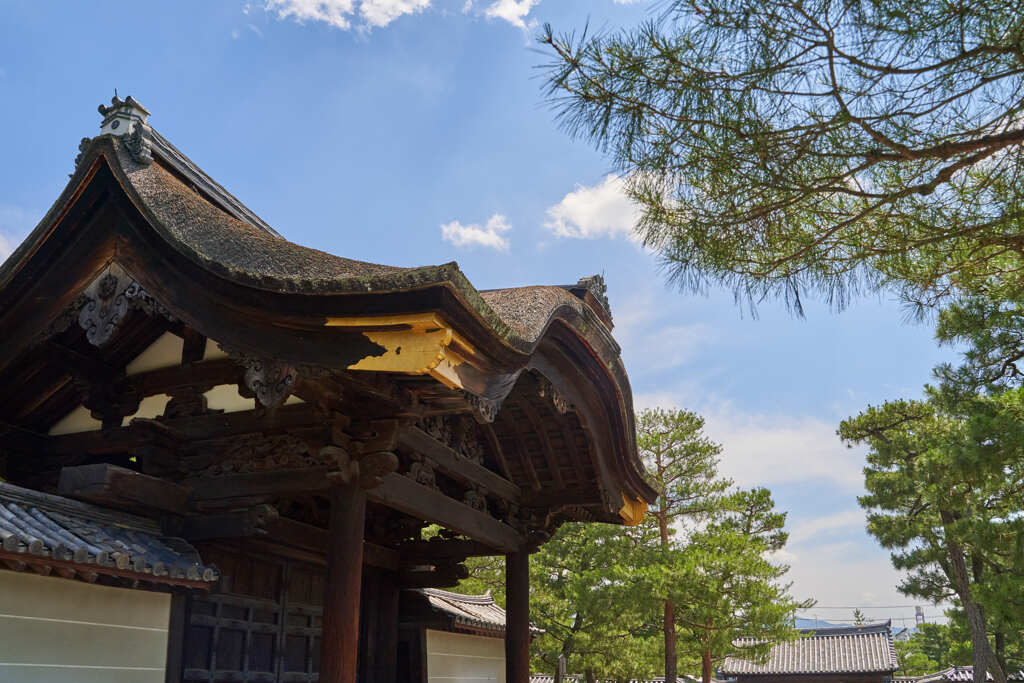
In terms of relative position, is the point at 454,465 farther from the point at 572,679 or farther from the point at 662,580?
the point at 572,679

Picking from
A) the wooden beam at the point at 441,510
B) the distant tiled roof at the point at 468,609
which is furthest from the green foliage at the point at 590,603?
the wooden beam at the point at 441,510

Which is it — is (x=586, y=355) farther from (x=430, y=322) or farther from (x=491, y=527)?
(x=430, y=322)

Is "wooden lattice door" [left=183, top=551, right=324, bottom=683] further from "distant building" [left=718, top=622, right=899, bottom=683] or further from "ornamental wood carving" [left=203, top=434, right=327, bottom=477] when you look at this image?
"distant building" [left=718, top=622, right=899, bottom=683]

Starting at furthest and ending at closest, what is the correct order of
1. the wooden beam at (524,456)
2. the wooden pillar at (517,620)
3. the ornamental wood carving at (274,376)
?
the wooden pillar at (517,620) → the wooden beam at (524,456) → the ornamental wood carving at (274,376)

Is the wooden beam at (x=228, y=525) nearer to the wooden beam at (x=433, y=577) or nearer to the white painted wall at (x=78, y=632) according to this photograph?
the white painted wall at (x=78, y=632)

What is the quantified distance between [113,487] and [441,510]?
251 centimetres

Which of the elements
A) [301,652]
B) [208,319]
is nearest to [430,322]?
[208,319]

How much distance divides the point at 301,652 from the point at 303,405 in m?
3.11

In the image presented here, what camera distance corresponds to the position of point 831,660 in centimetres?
3300

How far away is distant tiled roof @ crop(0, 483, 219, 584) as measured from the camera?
4.67 meters

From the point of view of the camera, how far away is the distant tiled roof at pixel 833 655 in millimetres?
32188

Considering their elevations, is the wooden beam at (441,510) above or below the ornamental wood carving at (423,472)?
below

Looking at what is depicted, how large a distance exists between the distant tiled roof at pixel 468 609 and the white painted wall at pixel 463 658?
0.24m

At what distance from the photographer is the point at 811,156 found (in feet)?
16.8
